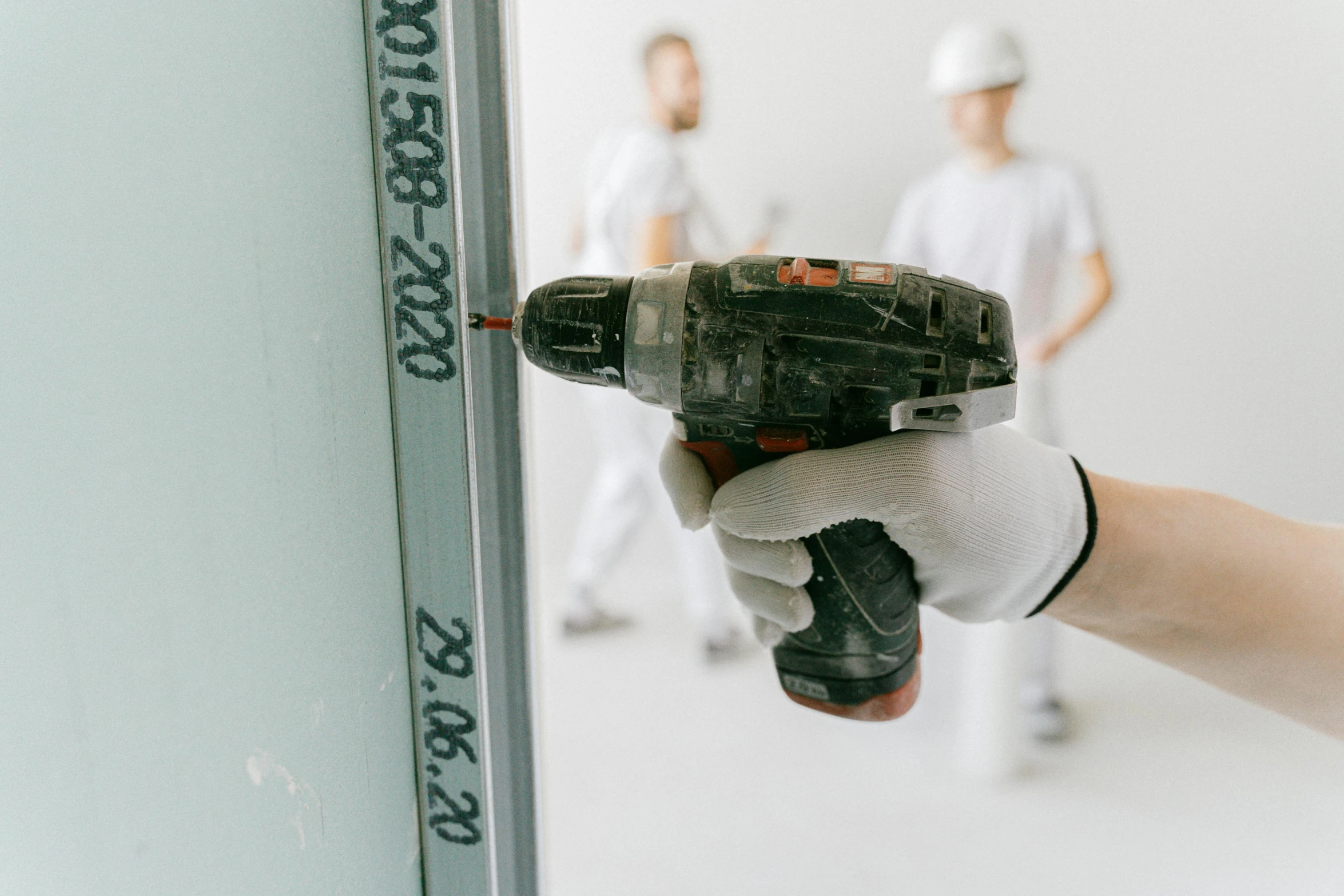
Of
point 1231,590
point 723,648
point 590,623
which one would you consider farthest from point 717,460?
point 590,623

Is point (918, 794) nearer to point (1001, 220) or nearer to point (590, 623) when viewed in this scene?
point (590, 623)

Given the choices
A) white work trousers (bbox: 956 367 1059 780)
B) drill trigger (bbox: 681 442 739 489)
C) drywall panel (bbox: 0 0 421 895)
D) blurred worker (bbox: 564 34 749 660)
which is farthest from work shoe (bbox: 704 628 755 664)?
drywall panel (bbox: 0 0 421 895)

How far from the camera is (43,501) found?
299 mm

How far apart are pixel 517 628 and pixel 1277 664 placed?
578 mm

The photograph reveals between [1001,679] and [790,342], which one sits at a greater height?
[790,342]

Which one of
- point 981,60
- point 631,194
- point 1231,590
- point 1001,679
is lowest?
point 1001,679

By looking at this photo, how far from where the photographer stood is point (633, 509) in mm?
1858

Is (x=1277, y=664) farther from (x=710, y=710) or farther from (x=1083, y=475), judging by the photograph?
(x=710, y=710)

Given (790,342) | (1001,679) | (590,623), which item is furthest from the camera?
(590,623)

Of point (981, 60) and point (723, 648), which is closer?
point (981, 60)

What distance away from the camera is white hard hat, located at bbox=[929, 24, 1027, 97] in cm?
145

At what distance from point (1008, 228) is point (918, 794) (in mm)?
1040

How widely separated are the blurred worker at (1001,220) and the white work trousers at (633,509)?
63 cm

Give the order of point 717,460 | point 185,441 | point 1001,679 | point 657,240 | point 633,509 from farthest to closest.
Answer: point 633,509, point 657,240, point 1001,679, point 717,460, point 185,441
